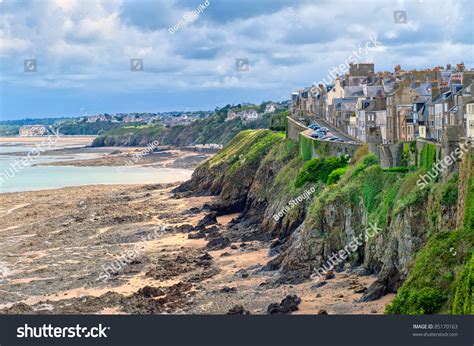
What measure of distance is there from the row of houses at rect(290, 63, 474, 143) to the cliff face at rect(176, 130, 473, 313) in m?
3.31

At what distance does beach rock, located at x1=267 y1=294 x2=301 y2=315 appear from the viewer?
89.1 ft

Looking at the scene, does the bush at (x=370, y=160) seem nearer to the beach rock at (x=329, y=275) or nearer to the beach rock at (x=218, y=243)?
the beach rock at (x=329, y=275)

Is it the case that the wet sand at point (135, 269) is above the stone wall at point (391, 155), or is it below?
below

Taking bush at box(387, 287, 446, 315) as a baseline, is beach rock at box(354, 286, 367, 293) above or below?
below

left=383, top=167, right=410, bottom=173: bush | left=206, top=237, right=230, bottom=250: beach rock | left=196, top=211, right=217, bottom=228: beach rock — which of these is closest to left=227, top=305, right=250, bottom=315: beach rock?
left=383, top=167, right=410, bottom=173: bush

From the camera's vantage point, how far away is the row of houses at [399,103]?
4186 cm

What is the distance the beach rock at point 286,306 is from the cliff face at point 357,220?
2808 millimetres

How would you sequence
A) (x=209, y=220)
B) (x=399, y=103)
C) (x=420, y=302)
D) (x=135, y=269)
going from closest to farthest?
(x=420, y=302), (x=135, y=269), (x=399, y=103), (x=209, y=220)

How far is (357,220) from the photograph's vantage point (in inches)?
1337

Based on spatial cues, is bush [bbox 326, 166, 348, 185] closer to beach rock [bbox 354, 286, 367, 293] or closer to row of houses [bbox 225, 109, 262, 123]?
beach rock [bbox 354, 286, 367, 293]

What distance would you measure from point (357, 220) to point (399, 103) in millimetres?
18672

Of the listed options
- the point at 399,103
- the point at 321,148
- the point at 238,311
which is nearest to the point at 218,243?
the point at 321,148

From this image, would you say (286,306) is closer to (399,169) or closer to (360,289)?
(360,289)

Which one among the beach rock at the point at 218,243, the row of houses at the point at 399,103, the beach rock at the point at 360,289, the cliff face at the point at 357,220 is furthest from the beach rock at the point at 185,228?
the beach rock at the point at 360,289
